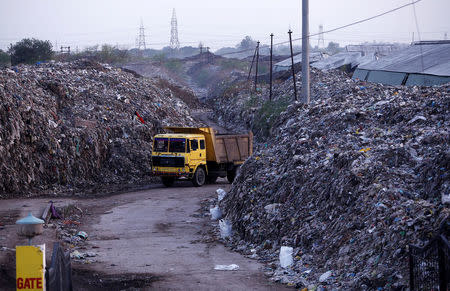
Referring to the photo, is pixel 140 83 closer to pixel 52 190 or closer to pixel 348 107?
pixel 52 190

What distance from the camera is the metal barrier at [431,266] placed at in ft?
19.8

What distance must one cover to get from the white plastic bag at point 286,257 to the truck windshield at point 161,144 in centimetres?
1227

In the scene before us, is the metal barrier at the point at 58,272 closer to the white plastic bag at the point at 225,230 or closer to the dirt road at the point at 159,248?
the dirt road at the point at 159,248

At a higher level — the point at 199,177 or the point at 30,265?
the point at 30,265

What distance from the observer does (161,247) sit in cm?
1294

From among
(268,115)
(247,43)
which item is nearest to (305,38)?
(268,115)

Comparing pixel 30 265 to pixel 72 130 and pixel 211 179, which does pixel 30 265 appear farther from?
pixel 72 130

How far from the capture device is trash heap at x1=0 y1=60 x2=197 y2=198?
69.6ft

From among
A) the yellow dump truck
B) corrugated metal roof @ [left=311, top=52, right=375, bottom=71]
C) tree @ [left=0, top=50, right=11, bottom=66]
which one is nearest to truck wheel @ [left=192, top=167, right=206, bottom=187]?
the yellow dump truck

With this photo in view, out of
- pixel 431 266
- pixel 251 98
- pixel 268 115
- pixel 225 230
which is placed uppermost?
pixel 251 98

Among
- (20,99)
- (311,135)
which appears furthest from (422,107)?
(20,99)

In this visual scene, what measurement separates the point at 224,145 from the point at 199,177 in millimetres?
1968

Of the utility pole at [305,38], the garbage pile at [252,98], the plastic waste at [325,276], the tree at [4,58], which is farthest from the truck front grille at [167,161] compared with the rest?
the tree at [4,58]

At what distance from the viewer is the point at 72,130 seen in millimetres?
24797
